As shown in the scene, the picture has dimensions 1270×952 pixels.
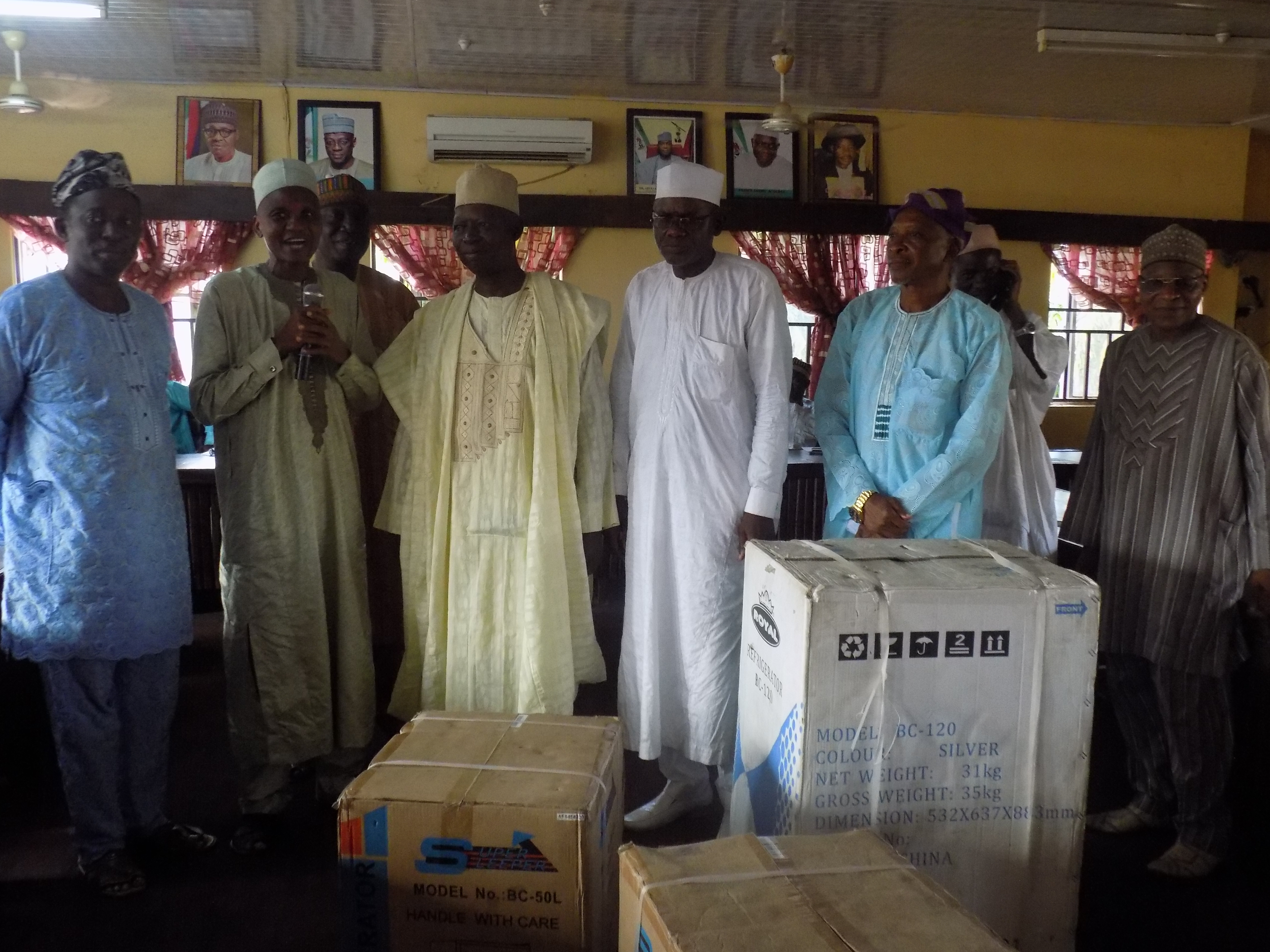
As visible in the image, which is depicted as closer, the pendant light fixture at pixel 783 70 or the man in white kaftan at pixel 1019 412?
the man in white kaftan at pixel 1019 412

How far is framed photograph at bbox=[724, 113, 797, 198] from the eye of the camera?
22.9 feet

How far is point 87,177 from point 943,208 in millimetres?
1928

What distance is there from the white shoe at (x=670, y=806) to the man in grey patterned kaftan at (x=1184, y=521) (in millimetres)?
1102

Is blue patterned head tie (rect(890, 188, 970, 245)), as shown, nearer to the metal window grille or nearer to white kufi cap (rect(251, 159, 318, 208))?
white kufi cap (rect(251, 159, 318, 208))

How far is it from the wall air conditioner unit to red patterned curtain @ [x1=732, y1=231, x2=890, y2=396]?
1452 mm

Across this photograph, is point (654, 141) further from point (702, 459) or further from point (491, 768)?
point (491, 768)

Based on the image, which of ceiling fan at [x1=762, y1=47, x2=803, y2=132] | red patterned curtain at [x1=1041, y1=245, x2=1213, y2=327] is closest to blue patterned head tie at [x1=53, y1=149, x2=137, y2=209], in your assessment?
ceiling fan at [x1=762, y1=47, x2=803, y2=132]

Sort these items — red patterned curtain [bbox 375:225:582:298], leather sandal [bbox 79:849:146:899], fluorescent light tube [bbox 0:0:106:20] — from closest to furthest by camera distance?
leather sandal [bbox 79:849:146:899]
fluorescent light tube [bbox 0:0:106:20]
red patterned curtain [bbox 375:225:582:298]

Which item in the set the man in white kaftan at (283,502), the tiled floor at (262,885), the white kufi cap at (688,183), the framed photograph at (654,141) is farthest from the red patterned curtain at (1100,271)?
the man in white kaftan at (283,502)

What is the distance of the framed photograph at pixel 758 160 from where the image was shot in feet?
22.9

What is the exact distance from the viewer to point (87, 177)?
2.04 m

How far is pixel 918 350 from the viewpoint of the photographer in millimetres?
2057

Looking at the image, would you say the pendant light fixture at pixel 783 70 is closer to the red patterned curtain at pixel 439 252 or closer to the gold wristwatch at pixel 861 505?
Result: the red patterned curtain at pixel 439 252

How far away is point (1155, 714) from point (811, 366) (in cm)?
535
